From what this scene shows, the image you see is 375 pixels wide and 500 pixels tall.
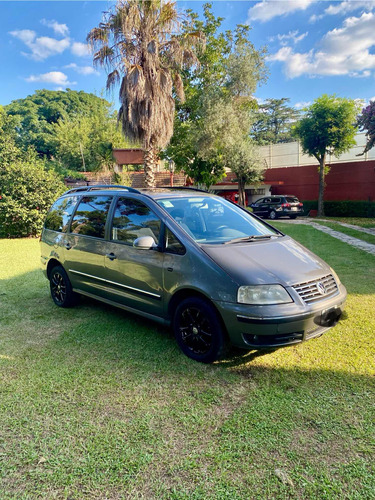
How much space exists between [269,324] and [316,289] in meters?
0.62

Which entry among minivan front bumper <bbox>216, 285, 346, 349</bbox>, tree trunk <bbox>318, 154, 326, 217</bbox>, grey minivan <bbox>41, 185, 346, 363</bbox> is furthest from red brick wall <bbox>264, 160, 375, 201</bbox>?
minivan front bumper <bbox>216, 285, 346, 349</bbox>

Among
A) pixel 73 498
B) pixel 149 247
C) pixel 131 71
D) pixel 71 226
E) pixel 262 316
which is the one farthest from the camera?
pixel 131 71

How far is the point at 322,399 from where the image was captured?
2.59 meters

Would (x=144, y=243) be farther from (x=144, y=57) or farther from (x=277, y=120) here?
(x=277, y=120)

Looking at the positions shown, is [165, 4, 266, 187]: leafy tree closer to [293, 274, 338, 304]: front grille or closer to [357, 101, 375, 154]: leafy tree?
[357, 101, 375, 154]: leafy tree

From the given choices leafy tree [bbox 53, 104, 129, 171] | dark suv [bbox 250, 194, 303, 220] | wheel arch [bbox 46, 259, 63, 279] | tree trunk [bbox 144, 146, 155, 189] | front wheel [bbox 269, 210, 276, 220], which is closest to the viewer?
wheel arch [bbox 46, 259, 63, 279]

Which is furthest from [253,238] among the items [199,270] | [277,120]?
[277,120]

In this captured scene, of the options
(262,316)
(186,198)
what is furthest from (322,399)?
(186,198)

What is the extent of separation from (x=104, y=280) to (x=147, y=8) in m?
14.0

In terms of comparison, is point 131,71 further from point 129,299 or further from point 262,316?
point 262,316

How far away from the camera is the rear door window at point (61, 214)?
4.74 meters

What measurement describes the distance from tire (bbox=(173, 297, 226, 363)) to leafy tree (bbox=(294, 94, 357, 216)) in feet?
59.3

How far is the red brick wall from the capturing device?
20.5 m

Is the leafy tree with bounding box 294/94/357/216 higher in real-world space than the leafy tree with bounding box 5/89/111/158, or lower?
lower
